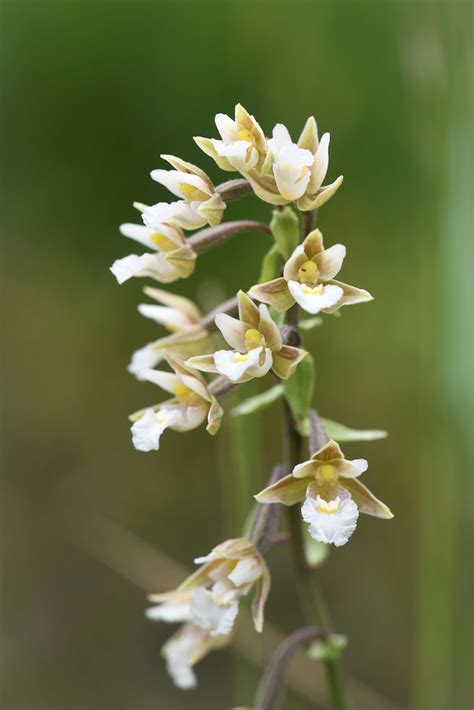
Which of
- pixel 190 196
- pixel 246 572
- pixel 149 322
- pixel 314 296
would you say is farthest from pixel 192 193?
pixel 149 322

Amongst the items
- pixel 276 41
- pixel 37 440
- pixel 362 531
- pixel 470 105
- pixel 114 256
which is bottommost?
pixel 362 531

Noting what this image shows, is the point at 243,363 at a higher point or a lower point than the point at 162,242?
lower

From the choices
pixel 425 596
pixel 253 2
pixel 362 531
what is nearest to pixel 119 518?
pixel 362 531

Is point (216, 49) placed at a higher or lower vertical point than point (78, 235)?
higher

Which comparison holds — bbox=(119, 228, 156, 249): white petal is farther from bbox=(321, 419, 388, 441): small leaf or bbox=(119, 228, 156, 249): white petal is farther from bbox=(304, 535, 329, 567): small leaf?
bbox=(304, 535, 329, 567): small leaf

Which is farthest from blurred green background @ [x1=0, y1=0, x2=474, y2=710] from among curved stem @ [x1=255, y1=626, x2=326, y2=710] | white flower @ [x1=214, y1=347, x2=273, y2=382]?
white flower @ [x1=214, y1=347, x2=273, y2=382]

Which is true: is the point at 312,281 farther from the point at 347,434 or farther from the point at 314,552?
the point at 314,552

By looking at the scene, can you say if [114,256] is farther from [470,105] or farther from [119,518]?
[470,105]
